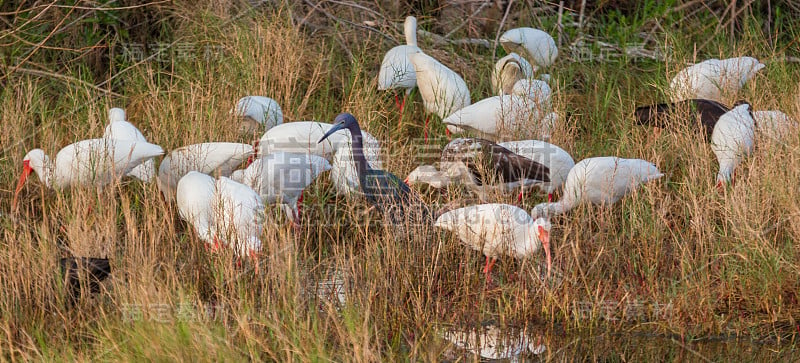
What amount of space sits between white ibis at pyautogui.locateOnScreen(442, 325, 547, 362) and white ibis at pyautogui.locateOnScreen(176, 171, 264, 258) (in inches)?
40.0

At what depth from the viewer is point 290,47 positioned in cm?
684

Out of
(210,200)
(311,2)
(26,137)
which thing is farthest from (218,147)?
(311,2)

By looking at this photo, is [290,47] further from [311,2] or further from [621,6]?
[621,6]

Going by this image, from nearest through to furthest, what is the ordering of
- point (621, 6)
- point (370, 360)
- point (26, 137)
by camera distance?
point (370, 360) → point (26, 137) → point (621, 6)

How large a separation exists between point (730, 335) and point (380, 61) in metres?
4.27

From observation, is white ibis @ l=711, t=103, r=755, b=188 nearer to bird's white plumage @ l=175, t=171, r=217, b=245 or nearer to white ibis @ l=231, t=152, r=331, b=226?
white ibis @ l=231, t=152, r=331, b=226

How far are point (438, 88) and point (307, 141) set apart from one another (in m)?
1.28

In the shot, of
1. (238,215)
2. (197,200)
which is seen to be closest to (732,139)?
(238,215)

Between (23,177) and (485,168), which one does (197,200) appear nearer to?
(23,177)

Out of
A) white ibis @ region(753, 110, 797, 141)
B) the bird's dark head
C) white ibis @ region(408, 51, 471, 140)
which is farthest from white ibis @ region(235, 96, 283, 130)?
white ibis @ region(753, 110, 797, 141)

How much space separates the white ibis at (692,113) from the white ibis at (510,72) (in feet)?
3.57

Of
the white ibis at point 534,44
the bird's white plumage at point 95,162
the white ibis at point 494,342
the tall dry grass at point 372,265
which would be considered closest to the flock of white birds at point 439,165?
the bird's white plumage at point 95,162

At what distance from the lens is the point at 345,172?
17.8 feet

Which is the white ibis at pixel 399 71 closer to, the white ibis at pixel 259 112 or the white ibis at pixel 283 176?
the white ibis at pixel 259 112
